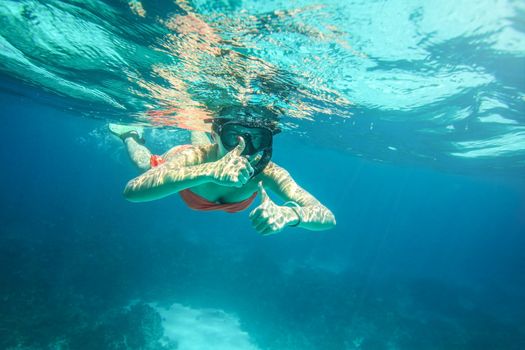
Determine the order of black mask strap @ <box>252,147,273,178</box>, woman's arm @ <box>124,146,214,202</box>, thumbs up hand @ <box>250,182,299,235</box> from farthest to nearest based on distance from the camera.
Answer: black mask strap @ <box>252,147,273,178</box> → woman's arm @ <box>124,146,214,202</box> → thumbs up hand @ <box>250,182,299,235</box>

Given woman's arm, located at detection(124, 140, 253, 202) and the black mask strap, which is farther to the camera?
the black mask strap

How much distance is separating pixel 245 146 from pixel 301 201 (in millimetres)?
1193

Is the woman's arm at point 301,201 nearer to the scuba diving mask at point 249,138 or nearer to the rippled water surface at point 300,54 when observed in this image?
the scuba diving mask at point 249,138

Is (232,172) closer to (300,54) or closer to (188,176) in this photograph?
(188,176)

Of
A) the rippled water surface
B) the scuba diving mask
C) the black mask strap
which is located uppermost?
the rippled water surface

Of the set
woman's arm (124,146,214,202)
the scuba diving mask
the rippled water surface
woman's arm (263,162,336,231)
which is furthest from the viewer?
the rippled water surface

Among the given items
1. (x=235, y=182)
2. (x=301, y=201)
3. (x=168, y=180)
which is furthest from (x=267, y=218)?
(x=301, y=201)

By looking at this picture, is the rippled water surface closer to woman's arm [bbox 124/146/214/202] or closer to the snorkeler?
the snorkeler

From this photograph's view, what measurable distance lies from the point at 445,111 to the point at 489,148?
8057 millimetres

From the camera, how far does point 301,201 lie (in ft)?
13.5

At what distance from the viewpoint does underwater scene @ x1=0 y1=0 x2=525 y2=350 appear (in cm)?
470

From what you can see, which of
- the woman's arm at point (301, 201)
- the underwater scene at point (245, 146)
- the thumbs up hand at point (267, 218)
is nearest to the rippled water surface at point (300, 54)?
the underwater scene at point (245, 146)

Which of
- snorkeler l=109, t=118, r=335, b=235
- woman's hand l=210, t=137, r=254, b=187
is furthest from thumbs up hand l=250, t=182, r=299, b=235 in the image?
woman's hand l=210, t=137, r=254, b=187

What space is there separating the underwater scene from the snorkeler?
26 millimetres
